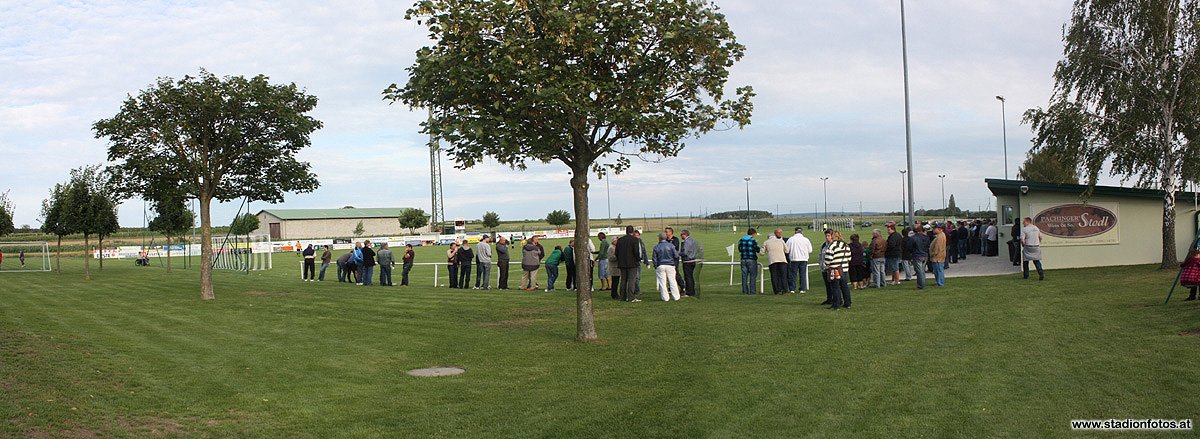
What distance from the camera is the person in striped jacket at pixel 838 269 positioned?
15.1 m

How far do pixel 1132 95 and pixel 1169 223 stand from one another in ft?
10.9

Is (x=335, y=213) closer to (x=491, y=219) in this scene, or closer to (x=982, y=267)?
(x=491, y=219)

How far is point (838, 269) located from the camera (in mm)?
15281

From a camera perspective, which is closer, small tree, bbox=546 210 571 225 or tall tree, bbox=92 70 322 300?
tall tree, bbox=92 70 322 300

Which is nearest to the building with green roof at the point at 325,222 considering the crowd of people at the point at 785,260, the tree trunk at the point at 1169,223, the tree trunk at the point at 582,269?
the crowd of people at the point at 785,260

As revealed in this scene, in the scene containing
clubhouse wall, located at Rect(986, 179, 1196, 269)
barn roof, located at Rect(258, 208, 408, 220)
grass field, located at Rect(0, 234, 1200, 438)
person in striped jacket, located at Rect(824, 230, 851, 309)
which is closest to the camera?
grass field, located at Rect(0, 234, 1200, 438)

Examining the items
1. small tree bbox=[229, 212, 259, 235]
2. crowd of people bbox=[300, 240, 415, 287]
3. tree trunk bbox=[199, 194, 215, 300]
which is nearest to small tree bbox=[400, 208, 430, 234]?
small tree bbox=[229, 212, 259, 235]

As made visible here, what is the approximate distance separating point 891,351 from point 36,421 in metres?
8.94

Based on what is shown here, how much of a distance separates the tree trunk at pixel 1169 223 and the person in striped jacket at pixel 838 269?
10.3 meters

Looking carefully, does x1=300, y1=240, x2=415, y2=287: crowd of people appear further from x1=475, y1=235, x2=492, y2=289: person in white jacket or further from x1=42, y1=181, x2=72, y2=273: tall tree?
x1=42, y1=181, x2=72, y2=273: tall tree

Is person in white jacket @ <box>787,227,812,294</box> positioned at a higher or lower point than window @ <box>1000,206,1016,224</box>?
lower

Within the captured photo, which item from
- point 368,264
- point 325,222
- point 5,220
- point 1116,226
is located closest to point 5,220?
point 5,220

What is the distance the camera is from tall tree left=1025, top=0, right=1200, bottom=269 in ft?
67.4

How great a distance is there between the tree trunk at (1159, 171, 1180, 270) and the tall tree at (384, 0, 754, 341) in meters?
14.2
